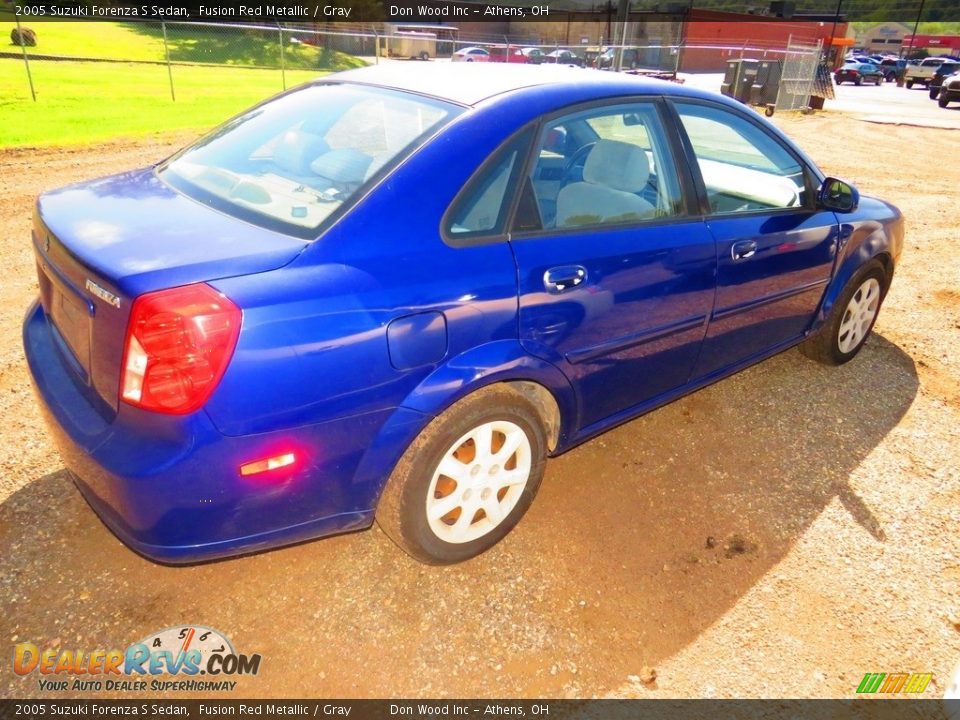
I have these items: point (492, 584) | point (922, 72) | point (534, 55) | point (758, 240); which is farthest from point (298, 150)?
point (922, 72)

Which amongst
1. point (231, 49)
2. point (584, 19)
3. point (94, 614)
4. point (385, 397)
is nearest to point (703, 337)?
point (385, 397)

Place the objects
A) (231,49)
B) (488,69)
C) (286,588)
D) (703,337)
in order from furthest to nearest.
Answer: (231,49)
(703,337)
(488,69)
(286,588)

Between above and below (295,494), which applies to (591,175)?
above

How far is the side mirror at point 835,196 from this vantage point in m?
3.74

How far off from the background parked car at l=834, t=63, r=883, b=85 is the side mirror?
48501mm

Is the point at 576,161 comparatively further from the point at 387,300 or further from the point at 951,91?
the point at 951,91

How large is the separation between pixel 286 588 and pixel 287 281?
1.26 m

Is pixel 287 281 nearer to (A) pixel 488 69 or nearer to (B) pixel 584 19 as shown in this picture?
(A) pixel 488 69

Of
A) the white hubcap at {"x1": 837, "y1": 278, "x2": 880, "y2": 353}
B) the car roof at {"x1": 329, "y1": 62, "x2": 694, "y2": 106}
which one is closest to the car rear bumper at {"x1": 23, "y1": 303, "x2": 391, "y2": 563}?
the car roof at {"x1": 329, "y1": 62, "x2": 694, "y2": 106}

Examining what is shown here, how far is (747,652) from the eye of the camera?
2410 mm

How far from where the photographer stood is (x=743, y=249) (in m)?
3.29

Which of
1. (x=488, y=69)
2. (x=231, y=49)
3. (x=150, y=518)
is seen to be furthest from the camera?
(x=231, y=49)

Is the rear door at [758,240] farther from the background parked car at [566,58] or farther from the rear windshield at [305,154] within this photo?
the background parked car at [566,58]

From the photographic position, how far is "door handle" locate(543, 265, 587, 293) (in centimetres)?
252
